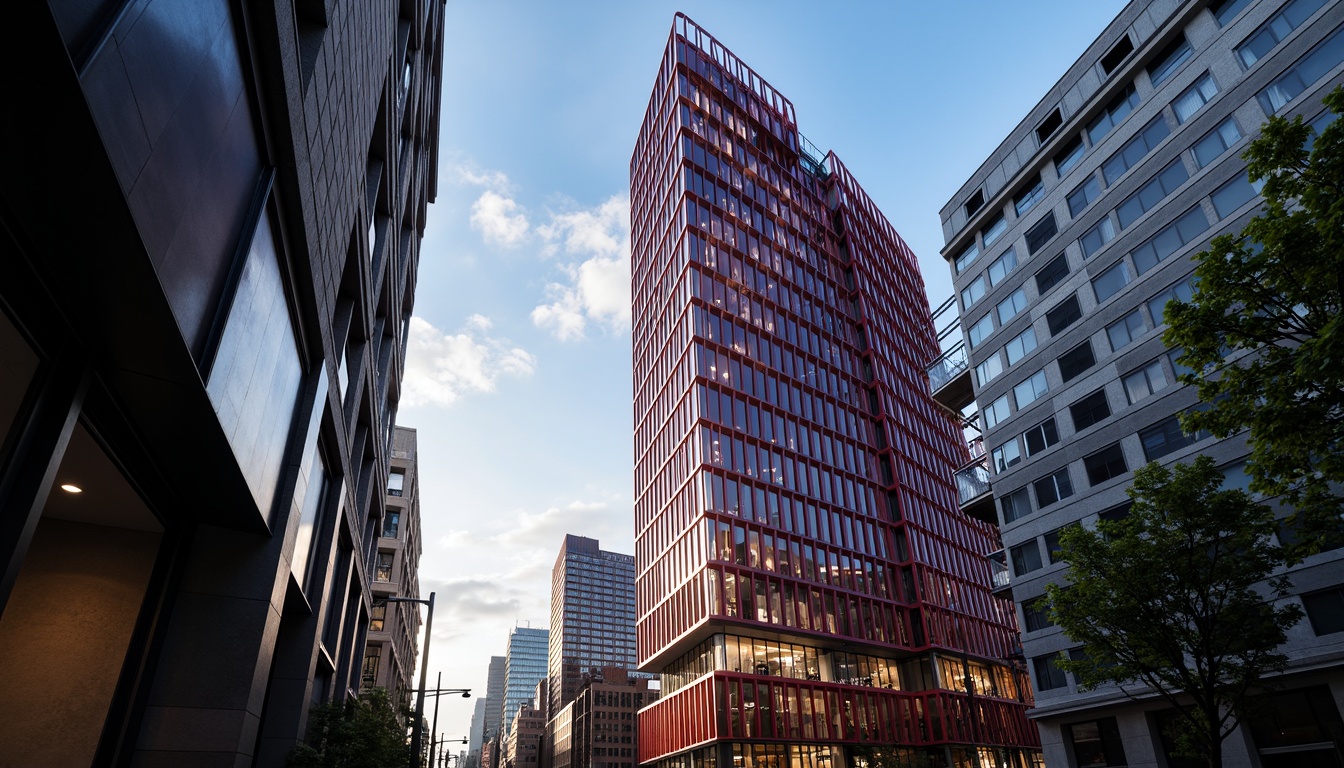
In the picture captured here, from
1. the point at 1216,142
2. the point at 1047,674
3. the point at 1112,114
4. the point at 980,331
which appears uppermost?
the point at 1112,114

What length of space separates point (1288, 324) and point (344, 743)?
24.7m

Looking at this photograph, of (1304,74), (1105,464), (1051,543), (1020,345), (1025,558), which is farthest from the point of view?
(1020,345)

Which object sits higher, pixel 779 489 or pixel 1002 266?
pixel 1002 266

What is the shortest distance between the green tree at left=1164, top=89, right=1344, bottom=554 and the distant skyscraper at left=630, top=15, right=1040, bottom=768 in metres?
39.8

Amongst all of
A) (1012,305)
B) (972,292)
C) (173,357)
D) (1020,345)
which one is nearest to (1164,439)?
(1020,345)

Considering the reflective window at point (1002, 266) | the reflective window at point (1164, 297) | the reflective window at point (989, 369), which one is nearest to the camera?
the reflective window at point (1164, 297)

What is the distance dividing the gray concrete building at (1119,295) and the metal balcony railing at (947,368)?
9.28 ft

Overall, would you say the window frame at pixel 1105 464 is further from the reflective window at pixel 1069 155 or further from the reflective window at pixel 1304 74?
the reflective window at pixel 1069 155

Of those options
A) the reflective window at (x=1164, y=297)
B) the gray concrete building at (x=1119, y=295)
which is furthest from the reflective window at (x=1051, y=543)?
the reflective window at (x=1164, y=297)

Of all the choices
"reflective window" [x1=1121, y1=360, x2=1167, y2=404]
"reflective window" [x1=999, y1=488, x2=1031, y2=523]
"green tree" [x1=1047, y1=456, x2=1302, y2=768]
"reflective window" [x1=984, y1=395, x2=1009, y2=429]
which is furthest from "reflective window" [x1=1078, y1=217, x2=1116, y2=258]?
"green tree" [x1=1047, y1=456, x2=1302, y2=768]

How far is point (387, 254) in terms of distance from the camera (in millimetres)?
24578

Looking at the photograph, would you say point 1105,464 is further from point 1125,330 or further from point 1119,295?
point 1119,295

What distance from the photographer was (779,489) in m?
60.1

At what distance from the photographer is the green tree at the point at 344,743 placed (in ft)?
59.1
